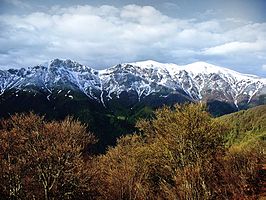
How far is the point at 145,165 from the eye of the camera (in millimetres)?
65375

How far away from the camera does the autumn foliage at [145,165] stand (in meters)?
49.6

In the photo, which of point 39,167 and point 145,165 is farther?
A: point 145,165

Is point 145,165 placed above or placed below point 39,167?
below

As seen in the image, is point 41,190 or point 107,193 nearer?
point 41,190

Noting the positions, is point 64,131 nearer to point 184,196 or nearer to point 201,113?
point 201,113

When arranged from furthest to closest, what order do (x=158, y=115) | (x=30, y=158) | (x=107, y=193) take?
(x=158, y=115) < (x=107, y=193) < (x=30, y=158)

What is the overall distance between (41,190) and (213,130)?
95.1 ft

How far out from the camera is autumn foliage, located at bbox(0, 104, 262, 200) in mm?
49562

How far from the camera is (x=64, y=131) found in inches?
2712

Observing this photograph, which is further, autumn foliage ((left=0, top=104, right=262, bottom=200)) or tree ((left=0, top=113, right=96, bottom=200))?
autumn foliage ((left=0, top=104, right=262, bottom=200))

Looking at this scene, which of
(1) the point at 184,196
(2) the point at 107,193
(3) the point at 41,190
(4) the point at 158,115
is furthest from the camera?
(4) the point at 158,115

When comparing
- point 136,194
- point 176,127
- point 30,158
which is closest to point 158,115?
point 176,127

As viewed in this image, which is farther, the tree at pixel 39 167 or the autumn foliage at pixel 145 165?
the autumn foliage at pixel 145 165

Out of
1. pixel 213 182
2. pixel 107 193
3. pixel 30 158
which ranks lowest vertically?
pixel 107 193
